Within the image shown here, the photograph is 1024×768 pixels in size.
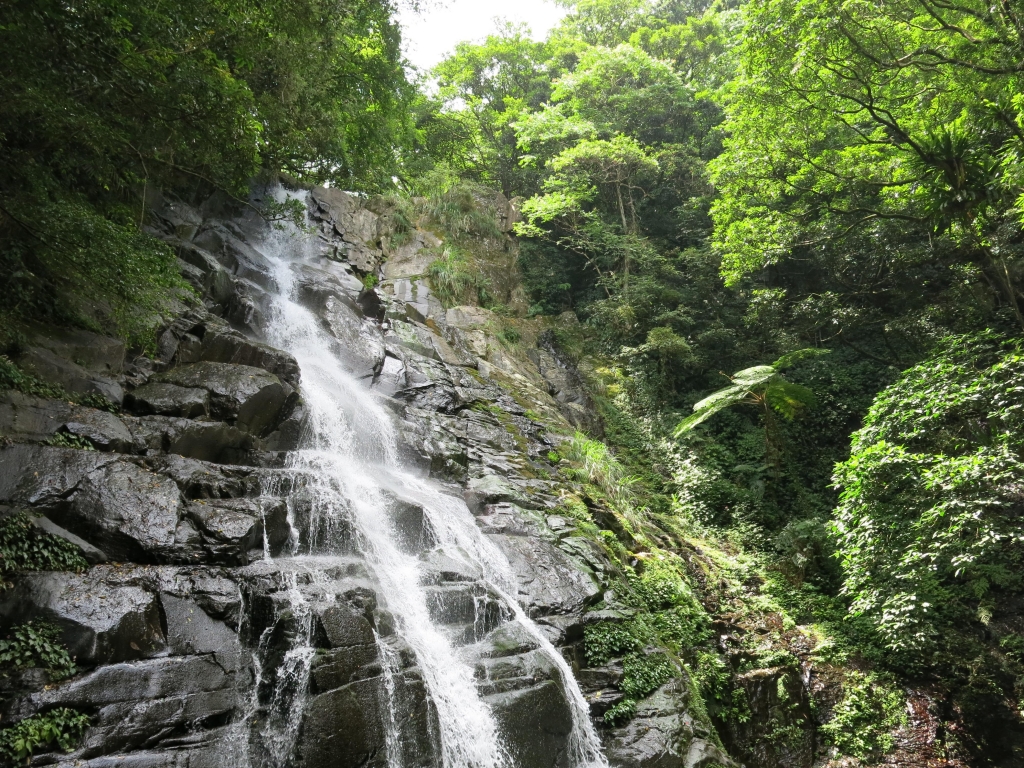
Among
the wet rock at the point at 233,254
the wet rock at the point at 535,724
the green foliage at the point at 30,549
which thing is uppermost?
the wet rock at the point at 233,254

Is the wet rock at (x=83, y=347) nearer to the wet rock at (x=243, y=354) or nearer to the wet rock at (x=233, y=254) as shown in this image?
the wet rock at (x=243, y=354)

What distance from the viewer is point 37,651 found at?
4.36m

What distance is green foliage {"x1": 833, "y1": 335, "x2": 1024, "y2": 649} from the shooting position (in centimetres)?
718

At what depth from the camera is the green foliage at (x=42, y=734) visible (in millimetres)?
3787

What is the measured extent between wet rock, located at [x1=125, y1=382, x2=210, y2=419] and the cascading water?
1.55 metres

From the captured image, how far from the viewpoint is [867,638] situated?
916 cm

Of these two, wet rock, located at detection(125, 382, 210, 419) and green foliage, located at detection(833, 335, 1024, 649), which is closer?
green foliage, located at detection(833, 335, 1024, 649)

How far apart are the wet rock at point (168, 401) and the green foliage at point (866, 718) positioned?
33.6ft

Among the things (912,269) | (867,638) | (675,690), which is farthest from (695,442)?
(675,690)

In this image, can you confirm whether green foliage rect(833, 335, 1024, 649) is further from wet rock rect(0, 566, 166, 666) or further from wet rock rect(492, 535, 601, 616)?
wet rock rect(0, 566, 166, 666)

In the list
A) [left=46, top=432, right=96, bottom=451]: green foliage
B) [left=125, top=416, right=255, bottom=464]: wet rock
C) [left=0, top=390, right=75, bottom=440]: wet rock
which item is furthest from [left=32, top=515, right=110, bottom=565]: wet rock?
[left=125, top=416, right=255, bottom=464]: wet rock

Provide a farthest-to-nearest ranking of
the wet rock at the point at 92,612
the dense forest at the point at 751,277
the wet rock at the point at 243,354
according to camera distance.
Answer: the wet rock at the point at 243,354 → the dense forest at the point at 751,277 → the wet rock at the point at 92,612

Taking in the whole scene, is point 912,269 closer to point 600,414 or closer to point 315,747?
point 600,414

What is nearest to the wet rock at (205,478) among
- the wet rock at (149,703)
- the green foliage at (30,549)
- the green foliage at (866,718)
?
the green foliage at (30,549)
